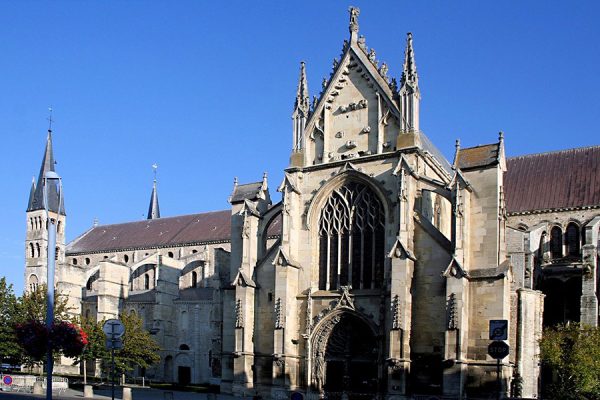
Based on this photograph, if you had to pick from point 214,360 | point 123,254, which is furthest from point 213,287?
point 123,254

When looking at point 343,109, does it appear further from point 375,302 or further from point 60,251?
point 60,251

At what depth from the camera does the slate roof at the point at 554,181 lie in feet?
147

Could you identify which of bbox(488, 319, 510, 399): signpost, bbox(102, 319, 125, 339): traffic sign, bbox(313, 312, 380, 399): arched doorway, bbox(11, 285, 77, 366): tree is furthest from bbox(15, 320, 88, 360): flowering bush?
bbox(11, 285, 77, 366): tree

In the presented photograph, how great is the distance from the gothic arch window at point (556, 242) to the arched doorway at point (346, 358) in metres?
18.4

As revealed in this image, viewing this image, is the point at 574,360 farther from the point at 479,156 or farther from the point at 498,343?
the point at 498,343

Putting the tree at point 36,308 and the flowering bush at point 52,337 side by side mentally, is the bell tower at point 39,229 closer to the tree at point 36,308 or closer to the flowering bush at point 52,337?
the tree at point 36,308

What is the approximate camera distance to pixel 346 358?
32906 millimetres

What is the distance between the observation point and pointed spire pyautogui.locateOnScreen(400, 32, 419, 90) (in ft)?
109

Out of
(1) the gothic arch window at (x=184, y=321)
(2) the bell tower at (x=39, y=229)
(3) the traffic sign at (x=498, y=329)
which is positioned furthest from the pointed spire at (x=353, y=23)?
(2) the bell tower at (x=39, y=229)

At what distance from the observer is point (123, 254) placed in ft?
226

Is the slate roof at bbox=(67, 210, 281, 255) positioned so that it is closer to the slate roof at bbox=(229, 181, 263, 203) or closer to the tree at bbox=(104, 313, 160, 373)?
the tree at bbox=(104, 313, 160, 373)

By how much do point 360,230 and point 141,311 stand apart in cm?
3255

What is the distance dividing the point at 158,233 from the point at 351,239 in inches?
1511

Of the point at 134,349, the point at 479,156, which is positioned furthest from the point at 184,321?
the point at 479,156
